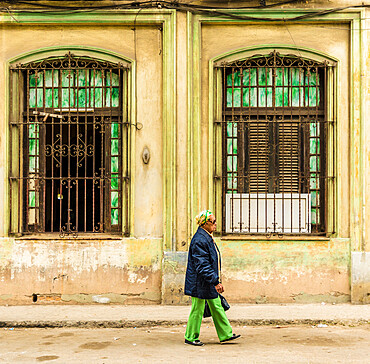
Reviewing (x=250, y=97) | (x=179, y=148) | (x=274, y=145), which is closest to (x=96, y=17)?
(x=179, y=148)

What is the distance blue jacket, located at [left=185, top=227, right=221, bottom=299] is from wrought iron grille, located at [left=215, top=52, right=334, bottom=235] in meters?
2.89

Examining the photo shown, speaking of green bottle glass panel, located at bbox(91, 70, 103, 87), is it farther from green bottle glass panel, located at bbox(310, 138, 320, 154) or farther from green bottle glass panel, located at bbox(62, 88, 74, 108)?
green bottle glass panel, located at bbox(310, 138, 320, 154)

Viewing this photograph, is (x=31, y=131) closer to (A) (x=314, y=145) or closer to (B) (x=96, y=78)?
(B) (x=96, y=78)

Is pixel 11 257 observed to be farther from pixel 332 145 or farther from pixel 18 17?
pixel 332 145

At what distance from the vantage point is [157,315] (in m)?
9.20

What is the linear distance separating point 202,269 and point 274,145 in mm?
3653

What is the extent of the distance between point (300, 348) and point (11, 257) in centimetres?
497

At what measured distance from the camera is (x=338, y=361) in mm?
6680

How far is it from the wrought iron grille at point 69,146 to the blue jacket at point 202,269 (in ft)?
9.90

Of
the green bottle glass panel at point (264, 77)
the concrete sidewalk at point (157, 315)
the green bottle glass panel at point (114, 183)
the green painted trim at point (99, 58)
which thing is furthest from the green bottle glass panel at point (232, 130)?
the concrete sidewalk at point (157, 315)

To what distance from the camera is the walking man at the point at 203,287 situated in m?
7.32

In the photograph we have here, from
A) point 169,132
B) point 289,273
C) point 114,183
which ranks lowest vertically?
point 289,273

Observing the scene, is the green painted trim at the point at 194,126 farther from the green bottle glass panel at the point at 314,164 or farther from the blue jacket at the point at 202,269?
the blue jacket at the point at 202,269

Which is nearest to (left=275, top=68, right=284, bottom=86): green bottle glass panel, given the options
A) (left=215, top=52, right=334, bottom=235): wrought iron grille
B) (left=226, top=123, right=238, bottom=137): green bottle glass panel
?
(left=215, top=52, right=334, bottom=235): wrought iron grille
